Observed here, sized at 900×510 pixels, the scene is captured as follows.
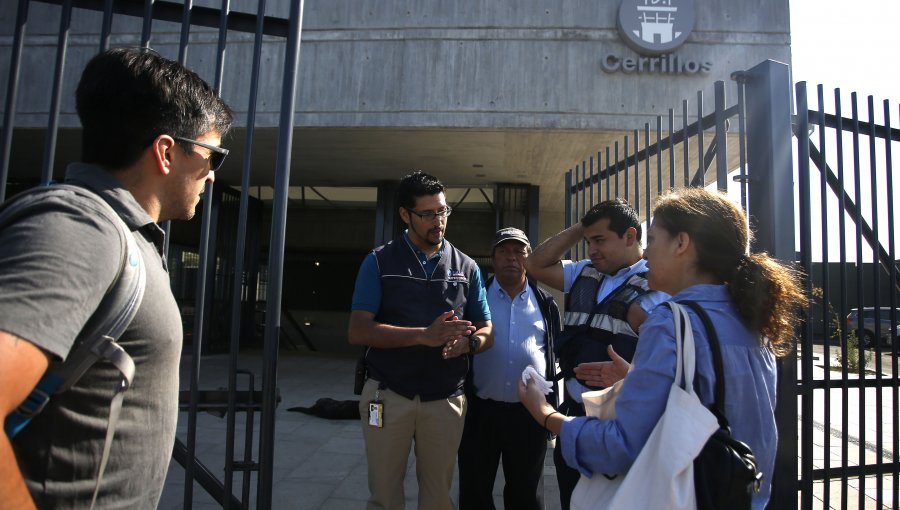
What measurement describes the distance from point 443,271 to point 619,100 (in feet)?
17.8

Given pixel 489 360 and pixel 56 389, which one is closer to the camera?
pixel 56 389

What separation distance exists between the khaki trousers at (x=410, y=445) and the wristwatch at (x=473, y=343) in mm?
264

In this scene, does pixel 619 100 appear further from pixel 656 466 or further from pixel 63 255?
pixel 63 255

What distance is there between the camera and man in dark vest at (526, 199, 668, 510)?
2.74 metres

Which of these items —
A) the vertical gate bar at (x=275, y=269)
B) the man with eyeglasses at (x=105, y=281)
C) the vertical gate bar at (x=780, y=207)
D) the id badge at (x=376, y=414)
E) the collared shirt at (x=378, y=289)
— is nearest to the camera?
the man with eyeglasses at (x=105, y=281)

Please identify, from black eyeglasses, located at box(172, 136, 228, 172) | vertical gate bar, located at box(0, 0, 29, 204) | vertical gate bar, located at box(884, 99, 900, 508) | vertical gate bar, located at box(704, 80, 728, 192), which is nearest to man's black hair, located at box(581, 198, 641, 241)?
vertical gate bar, located at box(704, 80, 728, 192)

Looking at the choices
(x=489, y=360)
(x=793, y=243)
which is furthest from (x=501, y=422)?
(x=793, y=243)

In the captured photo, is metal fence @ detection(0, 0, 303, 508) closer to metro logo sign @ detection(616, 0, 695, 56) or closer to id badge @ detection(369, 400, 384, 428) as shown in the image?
id badge @ detection(369, 400, 384, 428)

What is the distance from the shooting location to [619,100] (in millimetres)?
7461

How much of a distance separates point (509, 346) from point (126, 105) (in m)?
2.61

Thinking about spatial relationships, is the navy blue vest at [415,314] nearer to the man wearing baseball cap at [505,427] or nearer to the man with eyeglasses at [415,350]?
the man with eyeglasses at [415,350]

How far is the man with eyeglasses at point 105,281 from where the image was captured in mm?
904

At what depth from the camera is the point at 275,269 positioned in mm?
2305

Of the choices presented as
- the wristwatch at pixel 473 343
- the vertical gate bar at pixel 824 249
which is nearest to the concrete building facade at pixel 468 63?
the vertical gate bar at pixel 824 249
